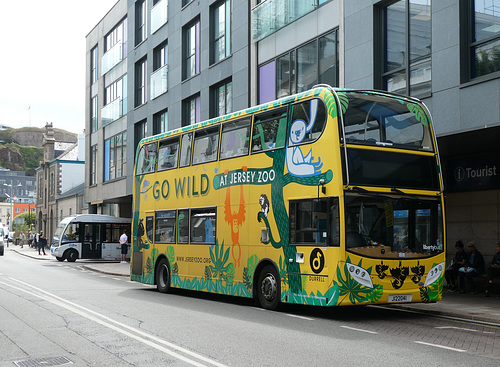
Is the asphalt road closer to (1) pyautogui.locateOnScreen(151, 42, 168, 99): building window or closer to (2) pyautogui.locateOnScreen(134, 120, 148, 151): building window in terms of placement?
(1) pyautogui.locateOnScreen(151, 42, 168, 99): building window

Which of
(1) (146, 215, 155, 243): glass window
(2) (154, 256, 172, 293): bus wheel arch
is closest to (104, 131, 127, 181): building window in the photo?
(1) (146, 215, 155, 243): glass window

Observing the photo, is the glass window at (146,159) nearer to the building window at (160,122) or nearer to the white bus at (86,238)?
the building window at (160,122)

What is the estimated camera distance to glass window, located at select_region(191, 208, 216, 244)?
15484 mm

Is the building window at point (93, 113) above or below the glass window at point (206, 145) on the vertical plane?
above

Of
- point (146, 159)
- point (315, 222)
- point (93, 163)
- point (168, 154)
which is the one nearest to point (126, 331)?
point (315, 222)

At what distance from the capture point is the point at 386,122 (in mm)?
12266

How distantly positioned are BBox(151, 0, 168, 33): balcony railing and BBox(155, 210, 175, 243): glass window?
58.7 ft

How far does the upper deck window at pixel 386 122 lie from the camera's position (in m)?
11.8

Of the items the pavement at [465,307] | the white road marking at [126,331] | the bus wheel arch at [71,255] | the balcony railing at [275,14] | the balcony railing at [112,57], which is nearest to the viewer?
the white road marking at [126,331]

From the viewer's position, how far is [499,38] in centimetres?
1420

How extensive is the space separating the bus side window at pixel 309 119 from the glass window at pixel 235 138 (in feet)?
5.80

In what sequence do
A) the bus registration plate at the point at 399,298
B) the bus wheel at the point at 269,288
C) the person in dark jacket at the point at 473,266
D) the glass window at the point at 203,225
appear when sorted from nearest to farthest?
1. the bus registration plate at the point at 399,298
2. the bus wheel at the point at 269,288
3. the glass window at the point at 203,225
4. the person in dark jacket at the point at 473,266

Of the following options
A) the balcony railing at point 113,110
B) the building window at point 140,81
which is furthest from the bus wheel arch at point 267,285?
the balcony railing at point 113,110

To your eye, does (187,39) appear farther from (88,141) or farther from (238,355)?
(238,355)
